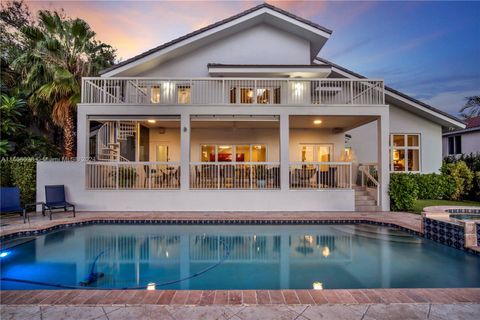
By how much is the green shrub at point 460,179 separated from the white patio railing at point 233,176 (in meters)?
9.72

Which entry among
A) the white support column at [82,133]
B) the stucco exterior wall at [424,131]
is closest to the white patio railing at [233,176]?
the white support column at [82,133]

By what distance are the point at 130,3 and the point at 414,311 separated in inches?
657

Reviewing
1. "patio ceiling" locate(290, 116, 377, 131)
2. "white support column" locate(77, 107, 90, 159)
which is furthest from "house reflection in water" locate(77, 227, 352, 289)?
"patio ceiling" locate(290, 116, 377, 131)

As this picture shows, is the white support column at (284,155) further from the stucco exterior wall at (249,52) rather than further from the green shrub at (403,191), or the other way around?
the stucco exterior wall at (249,52)

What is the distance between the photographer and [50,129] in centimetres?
1686

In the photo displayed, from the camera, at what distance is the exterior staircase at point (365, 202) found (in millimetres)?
10907

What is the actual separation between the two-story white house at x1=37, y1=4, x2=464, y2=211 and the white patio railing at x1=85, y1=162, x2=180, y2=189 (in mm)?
43

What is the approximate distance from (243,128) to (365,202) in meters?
7.19

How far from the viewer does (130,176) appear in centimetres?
1105

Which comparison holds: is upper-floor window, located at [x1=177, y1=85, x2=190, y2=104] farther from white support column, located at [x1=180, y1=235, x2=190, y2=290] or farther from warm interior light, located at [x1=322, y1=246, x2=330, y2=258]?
warm interior light, located at [x1=322, y1=246, x2=330, y2=258]

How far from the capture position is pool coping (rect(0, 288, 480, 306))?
3463mm

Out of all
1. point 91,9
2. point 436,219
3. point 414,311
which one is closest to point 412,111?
point 436,219

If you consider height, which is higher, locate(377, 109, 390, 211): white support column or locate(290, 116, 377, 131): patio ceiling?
locate(290, 116, 377, 131): patio ceiling

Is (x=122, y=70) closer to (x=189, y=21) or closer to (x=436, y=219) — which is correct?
Answer: (x=189, y=21)
